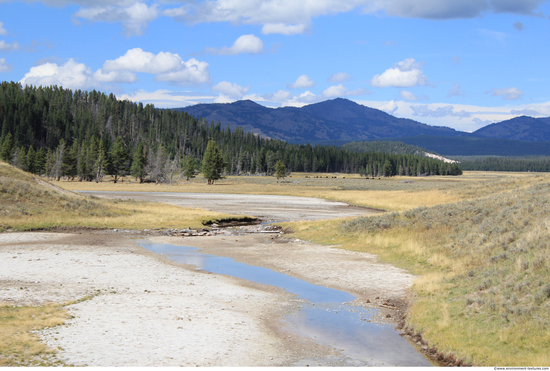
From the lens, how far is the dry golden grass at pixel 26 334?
35.5 ft

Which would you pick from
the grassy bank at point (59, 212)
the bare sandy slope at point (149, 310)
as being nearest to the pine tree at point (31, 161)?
the grassy bank at point (59, 212)

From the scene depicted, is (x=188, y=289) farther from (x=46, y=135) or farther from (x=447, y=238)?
(x=46, y=135)

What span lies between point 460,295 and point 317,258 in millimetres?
12231

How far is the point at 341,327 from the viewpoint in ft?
51.4

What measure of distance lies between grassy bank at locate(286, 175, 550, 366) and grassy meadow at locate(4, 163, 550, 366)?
37 millimetres

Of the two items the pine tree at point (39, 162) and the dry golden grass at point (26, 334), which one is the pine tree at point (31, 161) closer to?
the pine tree at point (39, 162)

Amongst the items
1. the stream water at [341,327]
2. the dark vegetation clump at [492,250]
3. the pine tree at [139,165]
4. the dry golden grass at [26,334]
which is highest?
the pine tree at [139,165]

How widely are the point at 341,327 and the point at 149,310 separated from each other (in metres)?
6.87

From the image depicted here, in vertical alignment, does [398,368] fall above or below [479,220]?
below

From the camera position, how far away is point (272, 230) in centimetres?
4241

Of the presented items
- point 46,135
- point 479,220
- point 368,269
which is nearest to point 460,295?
point 368,269

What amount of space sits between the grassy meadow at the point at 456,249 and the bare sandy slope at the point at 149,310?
482 centimetres

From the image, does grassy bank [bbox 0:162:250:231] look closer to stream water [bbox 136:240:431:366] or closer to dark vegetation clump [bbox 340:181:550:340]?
dark vegetation clump [bbox 340:181:550:340]

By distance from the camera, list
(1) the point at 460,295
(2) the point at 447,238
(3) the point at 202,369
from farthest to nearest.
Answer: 1. (2) the point at 447,238
2. (1) the point at 460,295
3. (3) the point at 202,369
